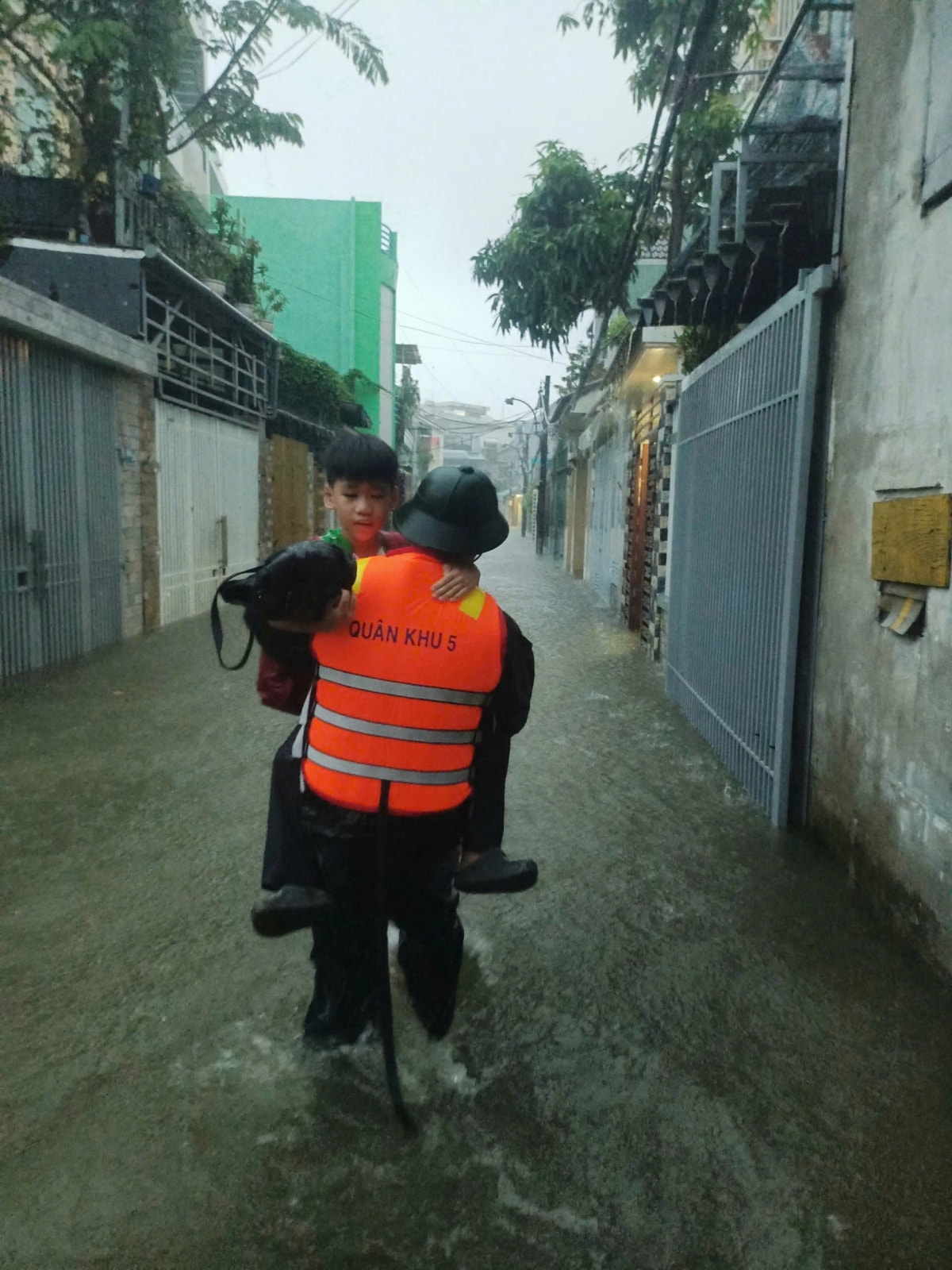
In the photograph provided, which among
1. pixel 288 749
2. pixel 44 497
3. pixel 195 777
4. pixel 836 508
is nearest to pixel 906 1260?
pixel 288 749

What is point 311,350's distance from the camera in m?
30.0

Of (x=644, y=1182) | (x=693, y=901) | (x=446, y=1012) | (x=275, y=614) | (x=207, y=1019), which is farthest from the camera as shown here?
(x=693, y=901)

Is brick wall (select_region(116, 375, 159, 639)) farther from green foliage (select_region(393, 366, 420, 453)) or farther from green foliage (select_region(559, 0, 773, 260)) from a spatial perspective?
green foliage (select_region(393, 366, 420, 453))

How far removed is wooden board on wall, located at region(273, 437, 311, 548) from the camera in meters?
17.6

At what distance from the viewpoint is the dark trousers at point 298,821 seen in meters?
2.33

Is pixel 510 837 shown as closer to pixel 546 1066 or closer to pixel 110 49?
pixel 546 1066

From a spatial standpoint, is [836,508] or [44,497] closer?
[836,508]

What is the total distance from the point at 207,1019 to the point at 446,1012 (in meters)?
0.92

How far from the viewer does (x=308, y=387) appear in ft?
65.4

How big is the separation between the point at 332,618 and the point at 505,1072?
1552mm

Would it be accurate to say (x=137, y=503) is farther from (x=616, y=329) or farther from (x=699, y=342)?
(x=616, y=329)

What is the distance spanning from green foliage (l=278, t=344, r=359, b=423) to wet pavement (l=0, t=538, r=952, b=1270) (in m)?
15.9

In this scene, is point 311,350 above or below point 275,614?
above

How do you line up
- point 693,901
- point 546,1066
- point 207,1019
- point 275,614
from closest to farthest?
point 275,614
point 546,1066
point 207,1019
point 693,901
